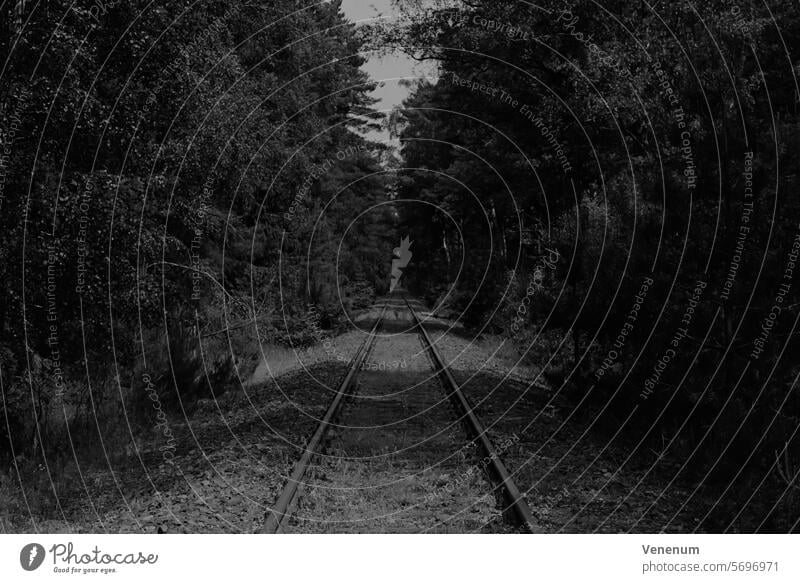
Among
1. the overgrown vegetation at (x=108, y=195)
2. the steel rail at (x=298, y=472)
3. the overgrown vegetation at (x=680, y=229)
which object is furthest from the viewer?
the overgrown vegetation at (x=108, y=195)

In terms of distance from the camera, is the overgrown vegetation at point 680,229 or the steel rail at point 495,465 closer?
the steel rail at point 495,465

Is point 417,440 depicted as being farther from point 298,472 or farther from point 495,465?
point 298,472

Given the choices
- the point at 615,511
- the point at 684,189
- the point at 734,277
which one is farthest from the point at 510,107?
the point at 615,511

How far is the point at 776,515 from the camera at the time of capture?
743 cm

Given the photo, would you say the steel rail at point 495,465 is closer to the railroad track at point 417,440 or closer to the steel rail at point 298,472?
the railroad track at point 417,440

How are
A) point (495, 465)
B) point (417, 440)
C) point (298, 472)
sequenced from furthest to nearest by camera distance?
point (417, 440)
point (495, 465)
point (298, 472)

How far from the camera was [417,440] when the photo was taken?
39.8 ft

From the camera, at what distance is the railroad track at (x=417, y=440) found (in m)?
8.00

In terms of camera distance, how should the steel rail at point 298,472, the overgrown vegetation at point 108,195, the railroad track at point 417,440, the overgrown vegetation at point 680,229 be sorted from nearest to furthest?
1. the steel rail at point 298,472
2. the railroad track at point 417,440
3. the overgrown vegetation at point 680,229
4. the overgrown vegetation at point 108,195

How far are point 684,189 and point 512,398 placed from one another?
657 centimetres

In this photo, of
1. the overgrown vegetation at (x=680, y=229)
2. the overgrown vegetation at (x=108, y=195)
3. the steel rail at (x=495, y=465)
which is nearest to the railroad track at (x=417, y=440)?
the steel rail at (x=495, y=465)

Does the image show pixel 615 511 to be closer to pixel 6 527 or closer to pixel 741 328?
pixel 741 328

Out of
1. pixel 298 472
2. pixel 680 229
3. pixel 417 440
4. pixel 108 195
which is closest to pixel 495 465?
pixel 298 472

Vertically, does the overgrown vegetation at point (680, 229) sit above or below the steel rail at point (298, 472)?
above
